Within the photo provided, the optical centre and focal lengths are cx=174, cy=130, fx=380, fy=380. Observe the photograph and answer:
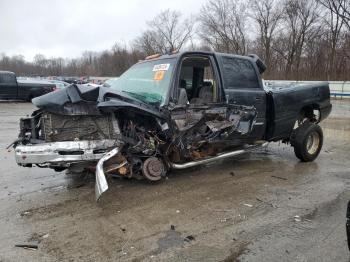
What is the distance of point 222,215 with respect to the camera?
455 cm

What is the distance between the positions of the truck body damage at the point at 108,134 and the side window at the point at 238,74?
728 millimetres

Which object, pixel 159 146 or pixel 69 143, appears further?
pixel 159 146

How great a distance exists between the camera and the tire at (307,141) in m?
7.23

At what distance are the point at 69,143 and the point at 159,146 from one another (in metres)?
1.35

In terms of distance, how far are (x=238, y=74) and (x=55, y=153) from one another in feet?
11.1

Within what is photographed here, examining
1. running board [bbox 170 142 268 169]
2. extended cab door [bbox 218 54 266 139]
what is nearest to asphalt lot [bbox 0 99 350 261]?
running board [bbox 170 142 268 169]

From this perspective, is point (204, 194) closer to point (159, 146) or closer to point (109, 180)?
point (159, 146)

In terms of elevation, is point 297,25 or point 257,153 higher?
point 297,25

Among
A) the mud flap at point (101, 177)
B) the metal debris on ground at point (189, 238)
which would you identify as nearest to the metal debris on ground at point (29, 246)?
the mud flap at point (101, 177)

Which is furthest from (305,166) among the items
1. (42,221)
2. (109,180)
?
(42,221)

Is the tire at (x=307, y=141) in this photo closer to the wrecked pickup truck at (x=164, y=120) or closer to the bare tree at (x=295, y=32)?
the wrecked pickup truck at (x=164, y=120)

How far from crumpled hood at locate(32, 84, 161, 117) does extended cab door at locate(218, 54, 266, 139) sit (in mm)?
1743

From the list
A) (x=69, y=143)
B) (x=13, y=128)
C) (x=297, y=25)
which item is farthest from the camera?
(x=297, y=25)

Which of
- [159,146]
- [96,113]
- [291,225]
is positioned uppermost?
[96,113]
